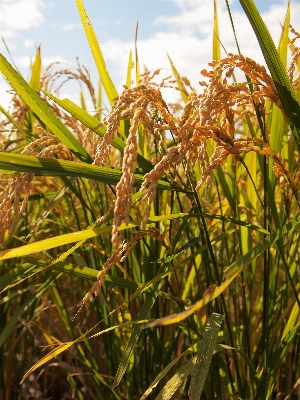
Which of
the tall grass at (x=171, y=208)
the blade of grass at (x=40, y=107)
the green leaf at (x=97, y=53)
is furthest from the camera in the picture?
the green leaf at (x=97, y=53)

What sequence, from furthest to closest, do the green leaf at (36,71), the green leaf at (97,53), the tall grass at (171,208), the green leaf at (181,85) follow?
the green leaf at (36,71) → the green leaf at (181,85) → the green leaf at (97,53) → the tall grass at (171,208)

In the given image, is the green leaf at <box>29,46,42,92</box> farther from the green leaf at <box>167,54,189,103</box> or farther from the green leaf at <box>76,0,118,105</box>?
the green leaf at <box>76,0,118,105</box>

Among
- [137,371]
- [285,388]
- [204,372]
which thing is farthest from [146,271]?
[204,372]

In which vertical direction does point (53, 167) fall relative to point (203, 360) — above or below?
above

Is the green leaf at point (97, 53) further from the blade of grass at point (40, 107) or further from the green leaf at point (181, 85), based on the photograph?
the green leaf at point (181, 85)

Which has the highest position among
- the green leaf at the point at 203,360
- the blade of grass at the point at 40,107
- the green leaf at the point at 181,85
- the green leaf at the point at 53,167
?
the green leaf at the point at 181,85

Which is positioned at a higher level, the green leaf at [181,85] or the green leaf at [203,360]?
the green leaf at [181,85]

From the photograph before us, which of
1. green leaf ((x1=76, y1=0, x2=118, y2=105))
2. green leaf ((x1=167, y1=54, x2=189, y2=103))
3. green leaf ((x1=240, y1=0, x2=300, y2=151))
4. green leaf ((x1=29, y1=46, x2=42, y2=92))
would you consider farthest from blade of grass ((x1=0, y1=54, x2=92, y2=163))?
green leaf ((x1=29, y1=46, x2=42, y2=92))

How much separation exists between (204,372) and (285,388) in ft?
2.18

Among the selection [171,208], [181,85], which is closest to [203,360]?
[171,208]

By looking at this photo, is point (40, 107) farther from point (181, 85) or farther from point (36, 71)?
point (36, 71)

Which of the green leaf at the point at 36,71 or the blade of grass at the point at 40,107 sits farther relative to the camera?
the green leaf at the point at 36,71

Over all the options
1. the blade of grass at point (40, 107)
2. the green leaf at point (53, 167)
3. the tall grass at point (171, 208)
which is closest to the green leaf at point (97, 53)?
the tall grass at point (171, 208)

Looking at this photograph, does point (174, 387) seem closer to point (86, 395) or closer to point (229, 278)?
point (229, 278)
